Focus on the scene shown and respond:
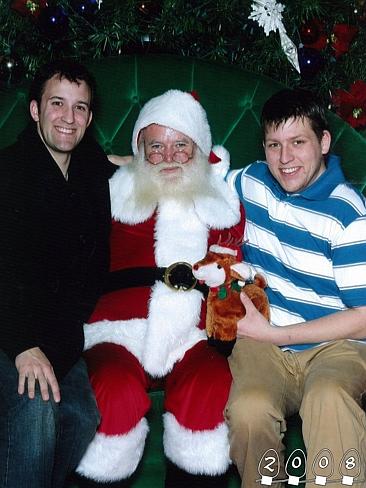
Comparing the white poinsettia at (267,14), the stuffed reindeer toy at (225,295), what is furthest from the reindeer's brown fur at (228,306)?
the white poinsettia at (267,14)

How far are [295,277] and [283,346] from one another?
23 cm

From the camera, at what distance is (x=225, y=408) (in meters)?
2.15

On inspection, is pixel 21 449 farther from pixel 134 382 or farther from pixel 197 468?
pixel 197 468

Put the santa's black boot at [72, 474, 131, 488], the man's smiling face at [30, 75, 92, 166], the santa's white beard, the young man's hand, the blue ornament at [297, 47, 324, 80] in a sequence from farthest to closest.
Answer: the blue ornament at [297, 47, 324, 80], the santa's white beard, the man's smiling face at [30, 75, 92, 166], the santa's black boot at [72, 474, 131, 488], the young man's hand

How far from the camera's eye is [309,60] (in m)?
3.26

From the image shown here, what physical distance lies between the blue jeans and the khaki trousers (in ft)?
1.43

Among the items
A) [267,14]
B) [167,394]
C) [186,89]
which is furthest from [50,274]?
[267,14]

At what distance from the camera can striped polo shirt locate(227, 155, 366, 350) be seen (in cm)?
225

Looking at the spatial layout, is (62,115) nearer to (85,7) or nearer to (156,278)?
(156,278)

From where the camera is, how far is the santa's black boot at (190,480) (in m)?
2.18

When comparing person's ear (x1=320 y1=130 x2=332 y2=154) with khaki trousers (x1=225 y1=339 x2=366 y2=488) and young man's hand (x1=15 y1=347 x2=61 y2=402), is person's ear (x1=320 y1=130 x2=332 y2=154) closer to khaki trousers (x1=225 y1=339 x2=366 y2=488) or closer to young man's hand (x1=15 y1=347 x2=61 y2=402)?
khaki trousers (x1=225 y1=339 x2=366 y2=488)

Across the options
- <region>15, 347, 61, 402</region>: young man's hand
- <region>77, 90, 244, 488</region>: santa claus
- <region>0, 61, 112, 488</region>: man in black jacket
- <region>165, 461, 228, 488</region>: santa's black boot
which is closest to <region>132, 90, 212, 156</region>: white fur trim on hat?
<region>77, 90, 244, 488</region>: santa claus

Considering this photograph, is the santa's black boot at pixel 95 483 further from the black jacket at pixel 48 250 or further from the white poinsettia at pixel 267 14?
the white poinsettia at pixel 267 14

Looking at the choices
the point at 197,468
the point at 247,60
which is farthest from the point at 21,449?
the point at 247,60
